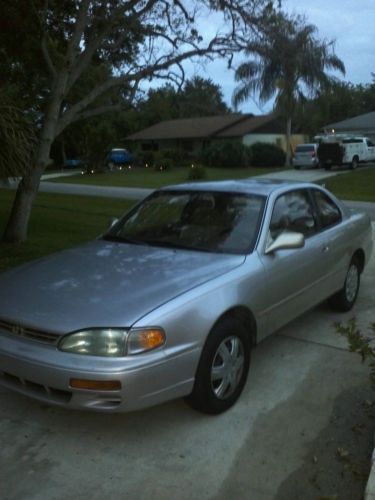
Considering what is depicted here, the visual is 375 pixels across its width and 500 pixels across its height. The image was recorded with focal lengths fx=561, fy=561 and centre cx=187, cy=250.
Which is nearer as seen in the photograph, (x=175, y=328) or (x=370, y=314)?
(x=175, y=328)

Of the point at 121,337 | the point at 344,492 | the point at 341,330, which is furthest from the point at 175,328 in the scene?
the point at 344,492

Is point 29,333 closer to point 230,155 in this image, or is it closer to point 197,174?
point 197,174

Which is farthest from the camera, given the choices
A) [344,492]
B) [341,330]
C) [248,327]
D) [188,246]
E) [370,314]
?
[370,314]

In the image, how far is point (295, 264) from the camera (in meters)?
4.46

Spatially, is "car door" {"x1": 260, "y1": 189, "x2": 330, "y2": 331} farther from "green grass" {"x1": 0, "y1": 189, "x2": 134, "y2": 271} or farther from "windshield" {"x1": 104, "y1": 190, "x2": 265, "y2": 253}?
"green grass" {"x1": 0, "y1": 189, "x2": 134, "y2": 271}

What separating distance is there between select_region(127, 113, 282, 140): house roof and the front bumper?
1650 inches

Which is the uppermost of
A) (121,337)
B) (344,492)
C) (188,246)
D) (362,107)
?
(362,107)

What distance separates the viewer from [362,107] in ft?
208

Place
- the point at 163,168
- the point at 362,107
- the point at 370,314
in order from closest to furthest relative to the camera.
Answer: the point at 370,314, the point at 163,168, the point at 362,107

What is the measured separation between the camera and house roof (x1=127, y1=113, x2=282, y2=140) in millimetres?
45344

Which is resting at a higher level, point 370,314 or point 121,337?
point 121,337

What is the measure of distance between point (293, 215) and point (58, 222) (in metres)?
8.38

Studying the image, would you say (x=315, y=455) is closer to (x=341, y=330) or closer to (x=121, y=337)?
(x=341, y=330)

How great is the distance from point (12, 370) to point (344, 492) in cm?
195
